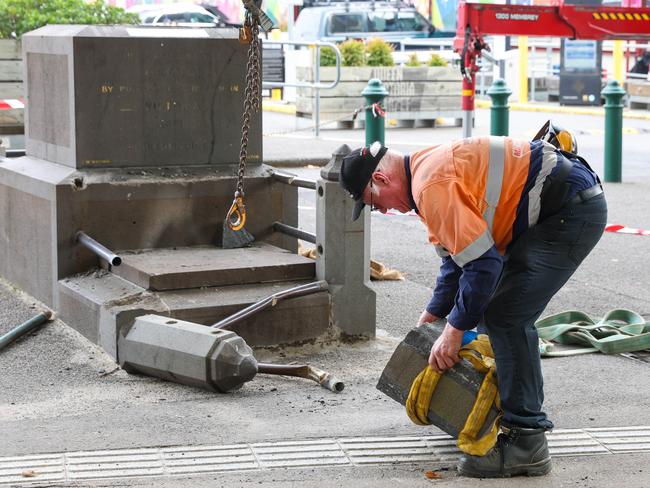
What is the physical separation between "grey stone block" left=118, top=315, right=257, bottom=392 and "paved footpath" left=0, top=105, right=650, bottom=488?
91mm

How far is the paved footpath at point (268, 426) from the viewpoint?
4.78 metres

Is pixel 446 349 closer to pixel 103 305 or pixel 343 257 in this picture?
pixel 343 257

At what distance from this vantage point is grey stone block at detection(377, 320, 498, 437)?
4.79 m

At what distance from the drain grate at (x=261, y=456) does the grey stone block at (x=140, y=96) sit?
8.64 feet

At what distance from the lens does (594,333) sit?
6898mm

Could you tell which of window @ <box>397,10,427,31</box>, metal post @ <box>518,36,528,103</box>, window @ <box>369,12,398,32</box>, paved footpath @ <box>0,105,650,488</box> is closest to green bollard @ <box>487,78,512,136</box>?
paved footpath @ <box>0,105,650,488</box>

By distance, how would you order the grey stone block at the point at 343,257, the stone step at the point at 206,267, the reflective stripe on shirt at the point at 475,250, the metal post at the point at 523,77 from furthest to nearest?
the metal post at the point at 523,77 < the grey stone block at the point at 343,257 < the stone step at the point at 206,267 < the reflective stripe on shirt at the point at 475,250

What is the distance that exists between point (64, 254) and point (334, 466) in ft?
9.30

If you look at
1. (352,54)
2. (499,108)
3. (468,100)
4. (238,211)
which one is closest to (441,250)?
(238,211)

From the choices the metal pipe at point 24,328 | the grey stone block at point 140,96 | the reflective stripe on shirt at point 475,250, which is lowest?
the metal pipe at point 24,328

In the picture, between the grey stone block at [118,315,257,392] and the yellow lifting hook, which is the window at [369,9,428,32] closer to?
the yellow lifting hook

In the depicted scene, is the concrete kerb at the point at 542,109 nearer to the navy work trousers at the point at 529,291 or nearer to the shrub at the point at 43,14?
the shrub at the point at 43,14

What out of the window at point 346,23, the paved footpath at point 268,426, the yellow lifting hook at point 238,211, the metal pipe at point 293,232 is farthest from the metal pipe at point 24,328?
the window at point 346,23

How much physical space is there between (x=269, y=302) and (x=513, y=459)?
6.97ft
